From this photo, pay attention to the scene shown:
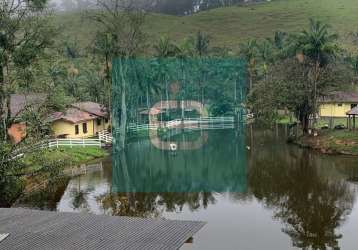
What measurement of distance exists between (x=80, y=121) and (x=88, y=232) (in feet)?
117

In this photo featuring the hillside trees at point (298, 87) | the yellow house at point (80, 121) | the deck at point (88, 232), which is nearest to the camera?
the deck at point (88, 232)

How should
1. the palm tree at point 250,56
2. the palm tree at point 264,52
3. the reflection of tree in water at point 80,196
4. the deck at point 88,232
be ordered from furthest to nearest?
the palm tree at point 264,52 < the palm tree at point 250,56 < the reflection of tree in water at point 80,196 < the deck at point 88,232

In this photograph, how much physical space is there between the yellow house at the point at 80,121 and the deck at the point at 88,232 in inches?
1146

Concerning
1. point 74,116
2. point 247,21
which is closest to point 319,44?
point 74,116

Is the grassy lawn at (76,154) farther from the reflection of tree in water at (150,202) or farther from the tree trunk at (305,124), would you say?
the tree trunk at (305,124)

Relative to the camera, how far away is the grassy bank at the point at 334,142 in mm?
39469

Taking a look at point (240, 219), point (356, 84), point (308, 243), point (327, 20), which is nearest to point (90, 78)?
point (356, 84)

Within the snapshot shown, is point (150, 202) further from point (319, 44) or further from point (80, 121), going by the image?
point (319, 44)

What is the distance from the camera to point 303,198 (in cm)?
2545

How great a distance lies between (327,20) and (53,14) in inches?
3987

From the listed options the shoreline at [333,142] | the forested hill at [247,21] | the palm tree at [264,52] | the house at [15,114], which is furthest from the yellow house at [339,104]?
the forested hill at [247,21]

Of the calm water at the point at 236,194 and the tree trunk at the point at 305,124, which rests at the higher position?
the tree trunk at the point at 305,124

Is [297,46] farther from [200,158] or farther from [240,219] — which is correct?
[240,219]

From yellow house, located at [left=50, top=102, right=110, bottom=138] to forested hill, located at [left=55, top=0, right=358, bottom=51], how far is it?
217 feet
